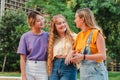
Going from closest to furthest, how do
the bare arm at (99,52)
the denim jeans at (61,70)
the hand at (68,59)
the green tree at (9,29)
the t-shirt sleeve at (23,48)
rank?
the bare arm at (99,52) < the hand at (68,59) < the denim jeans at (61,70) < the t-shirt sleeve at (23,48) < the green tree at (9,29)

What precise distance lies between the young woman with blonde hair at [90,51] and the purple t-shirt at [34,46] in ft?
2.03

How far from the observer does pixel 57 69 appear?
4.29 meters

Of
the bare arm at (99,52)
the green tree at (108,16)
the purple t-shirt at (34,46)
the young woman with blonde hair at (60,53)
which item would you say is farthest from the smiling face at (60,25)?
the green tree at (108,16)

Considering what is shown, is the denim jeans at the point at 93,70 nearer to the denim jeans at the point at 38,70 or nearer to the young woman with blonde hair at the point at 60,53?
the young woman with blonde hair at the point at 60,53

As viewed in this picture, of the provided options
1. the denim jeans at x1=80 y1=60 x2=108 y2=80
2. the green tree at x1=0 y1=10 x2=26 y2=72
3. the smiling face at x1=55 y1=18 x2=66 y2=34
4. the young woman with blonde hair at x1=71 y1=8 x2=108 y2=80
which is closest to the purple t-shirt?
the smiling face at x1=55 y1=18 x2=66 y2=34

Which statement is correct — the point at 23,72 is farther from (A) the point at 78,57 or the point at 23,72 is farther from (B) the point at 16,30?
(B) the point at 16,30

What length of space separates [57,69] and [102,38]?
810mm

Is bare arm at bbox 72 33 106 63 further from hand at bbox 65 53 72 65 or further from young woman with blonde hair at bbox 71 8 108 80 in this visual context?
hand at bbox 65 53 72 65

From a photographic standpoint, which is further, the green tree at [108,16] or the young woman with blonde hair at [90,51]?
the green tree at [108,16]

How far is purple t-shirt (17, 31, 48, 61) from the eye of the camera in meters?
4.37

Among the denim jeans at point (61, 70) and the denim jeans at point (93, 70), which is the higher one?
the denim jeans at point (93, 70)

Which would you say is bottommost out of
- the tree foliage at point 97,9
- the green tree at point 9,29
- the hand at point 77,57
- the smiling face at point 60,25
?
the green tree at point 9,29

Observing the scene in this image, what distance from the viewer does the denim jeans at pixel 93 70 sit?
373cm

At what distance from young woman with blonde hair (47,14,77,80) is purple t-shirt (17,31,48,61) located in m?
0.09
